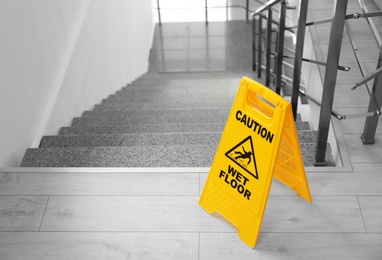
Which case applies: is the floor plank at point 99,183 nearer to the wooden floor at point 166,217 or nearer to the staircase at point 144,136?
the wooden floor at point 166,217

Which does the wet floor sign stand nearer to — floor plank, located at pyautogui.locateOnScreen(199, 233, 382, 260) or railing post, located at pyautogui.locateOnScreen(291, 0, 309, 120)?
floor plank, located at pyautogui.locateOnScreen(199, 233, 382, 260)

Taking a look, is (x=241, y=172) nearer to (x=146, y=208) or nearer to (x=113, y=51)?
(x=146, y=208)

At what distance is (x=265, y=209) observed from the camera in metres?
2.17

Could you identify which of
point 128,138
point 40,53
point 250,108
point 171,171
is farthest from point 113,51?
point 250,108

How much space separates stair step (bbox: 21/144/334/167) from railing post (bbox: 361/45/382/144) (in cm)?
22

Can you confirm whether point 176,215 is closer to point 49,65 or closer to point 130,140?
point 130,140

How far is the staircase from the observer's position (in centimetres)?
264

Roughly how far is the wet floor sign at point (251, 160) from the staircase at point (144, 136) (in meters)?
0.38

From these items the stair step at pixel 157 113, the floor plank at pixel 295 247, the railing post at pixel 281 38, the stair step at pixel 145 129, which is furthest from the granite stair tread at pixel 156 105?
the floor plank at pixel 295 247

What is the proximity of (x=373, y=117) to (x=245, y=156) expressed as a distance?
861 mm

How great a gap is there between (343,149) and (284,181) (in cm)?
45

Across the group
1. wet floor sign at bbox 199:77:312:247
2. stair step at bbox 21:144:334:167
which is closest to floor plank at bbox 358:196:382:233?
wet floor sign at bbox 199:77:312:247

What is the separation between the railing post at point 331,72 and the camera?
2100mm

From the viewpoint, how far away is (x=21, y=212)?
7.39 feet
